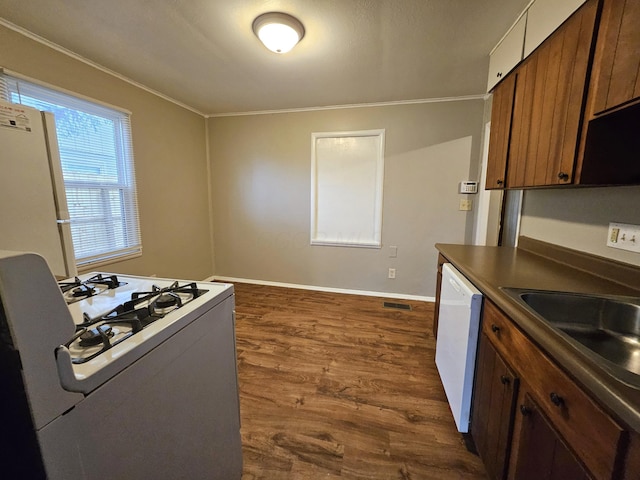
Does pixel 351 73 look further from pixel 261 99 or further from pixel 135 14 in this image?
pixel 135 14

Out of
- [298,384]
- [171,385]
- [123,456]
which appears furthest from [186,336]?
[298,384]

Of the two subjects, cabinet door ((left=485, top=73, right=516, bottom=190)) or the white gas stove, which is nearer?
the white gas stove

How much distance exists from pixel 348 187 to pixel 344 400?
240 cm

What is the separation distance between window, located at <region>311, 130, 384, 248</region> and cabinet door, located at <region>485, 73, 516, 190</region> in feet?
4.45

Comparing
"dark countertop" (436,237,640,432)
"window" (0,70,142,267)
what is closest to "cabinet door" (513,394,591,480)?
"dark countertop" (436,237,640,432)

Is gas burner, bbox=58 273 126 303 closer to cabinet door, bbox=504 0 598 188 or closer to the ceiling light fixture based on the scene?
the ceiling light fixture

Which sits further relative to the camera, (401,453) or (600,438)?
(401,453)

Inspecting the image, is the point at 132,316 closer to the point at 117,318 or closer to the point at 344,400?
the point at 117,318

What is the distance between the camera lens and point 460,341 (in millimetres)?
1414

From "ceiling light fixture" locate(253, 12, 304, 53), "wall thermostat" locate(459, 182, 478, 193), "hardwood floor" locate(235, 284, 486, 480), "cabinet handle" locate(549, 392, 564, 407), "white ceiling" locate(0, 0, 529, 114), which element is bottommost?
"hardwood floor" locate(235, 284, 486, 480)

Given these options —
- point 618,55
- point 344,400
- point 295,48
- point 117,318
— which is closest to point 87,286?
point 117,318

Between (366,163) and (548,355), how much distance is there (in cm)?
281

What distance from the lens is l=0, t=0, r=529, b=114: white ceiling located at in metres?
1.59

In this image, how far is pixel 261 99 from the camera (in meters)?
3.07
